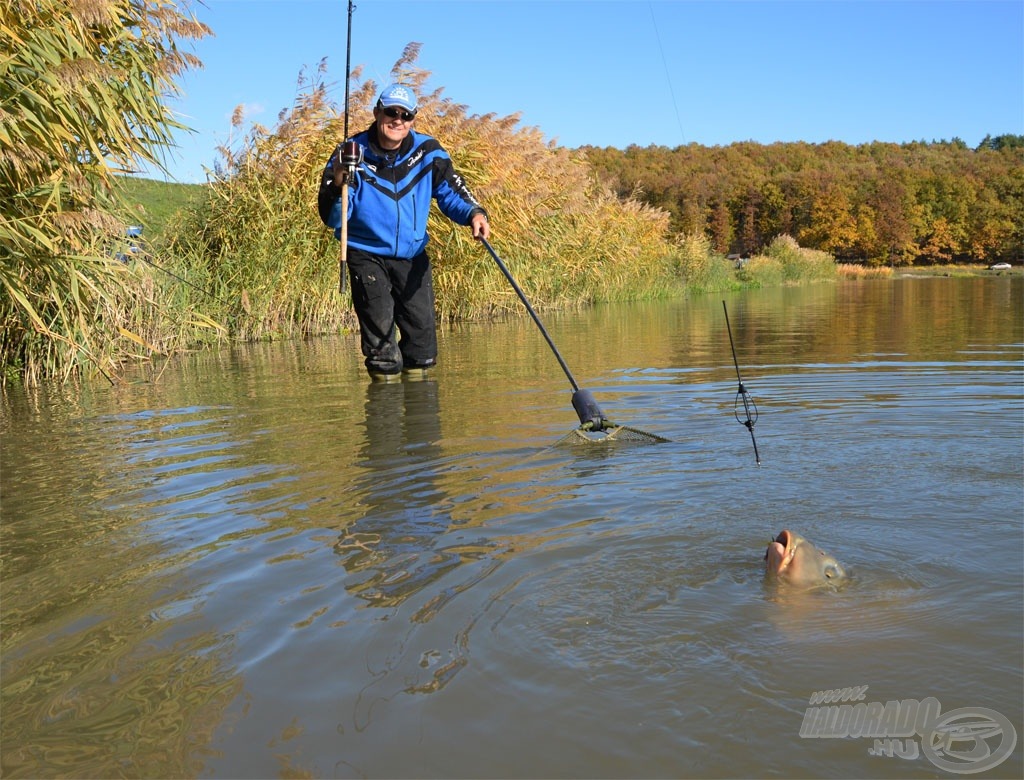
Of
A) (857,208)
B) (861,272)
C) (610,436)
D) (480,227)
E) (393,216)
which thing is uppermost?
(857,208)

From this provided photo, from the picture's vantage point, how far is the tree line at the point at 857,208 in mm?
65375

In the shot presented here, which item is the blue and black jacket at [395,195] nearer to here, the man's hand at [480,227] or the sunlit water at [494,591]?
the man's hand at [480,227]

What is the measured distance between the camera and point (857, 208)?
67.5m

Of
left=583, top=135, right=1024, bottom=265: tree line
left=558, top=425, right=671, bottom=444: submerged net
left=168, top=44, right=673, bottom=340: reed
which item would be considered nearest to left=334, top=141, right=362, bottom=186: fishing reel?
left=558, top=425, right=671, bottom=444: submerged net

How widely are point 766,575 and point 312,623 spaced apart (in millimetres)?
1248

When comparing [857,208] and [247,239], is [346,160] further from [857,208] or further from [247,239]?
[857,208]

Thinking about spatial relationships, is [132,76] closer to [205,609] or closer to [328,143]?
[205,609]

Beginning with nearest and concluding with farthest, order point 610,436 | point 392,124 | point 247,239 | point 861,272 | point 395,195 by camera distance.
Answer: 1. point 610,436
2. point 392,124
3. point 395,195
4. point 247,239
5. point 861,272

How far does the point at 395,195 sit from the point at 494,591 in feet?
13.8

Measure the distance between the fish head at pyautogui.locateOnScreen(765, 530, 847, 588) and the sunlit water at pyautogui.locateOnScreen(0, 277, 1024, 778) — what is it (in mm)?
55

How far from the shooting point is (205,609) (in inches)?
101

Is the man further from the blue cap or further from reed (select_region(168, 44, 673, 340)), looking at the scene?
reed (select_region(168, 44, 673, 340))

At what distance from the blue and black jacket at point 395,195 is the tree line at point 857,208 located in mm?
55468

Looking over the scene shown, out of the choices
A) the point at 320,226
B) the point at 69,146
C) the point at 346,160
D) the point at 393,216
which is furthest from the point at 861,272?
the point at 69,146
